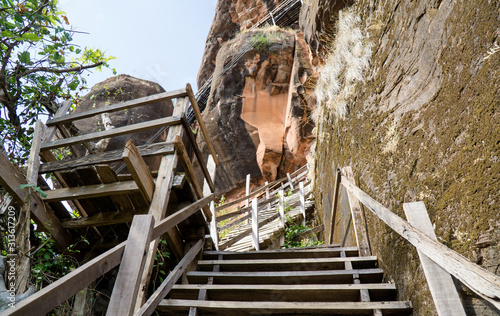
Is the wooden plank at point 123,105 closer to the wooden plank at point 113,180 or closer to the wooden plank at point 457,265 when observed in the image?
the wooden plank at point 113,180

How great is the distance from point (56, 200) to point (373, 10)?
15.9 feet

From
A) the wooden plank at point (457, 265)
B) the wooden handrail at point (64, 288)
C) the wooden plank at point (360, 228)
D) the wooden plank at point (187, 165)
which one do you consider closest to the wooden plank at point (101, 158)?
the wooden plank at point (187, 165)

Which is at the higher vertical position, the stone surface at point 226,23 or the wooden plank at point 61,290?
the stone surface at point 226,23

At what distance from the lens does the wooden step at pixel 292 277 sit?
280 cm

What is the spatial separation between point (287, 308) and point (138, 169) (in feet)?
5.76

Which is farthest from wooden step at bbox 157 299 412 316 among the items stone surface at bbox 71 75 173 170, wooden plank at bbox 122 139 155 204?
stone surface at bbox 71 75 173 170

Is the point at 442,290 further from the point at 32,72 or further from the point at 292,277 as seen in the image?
the point at 32,72

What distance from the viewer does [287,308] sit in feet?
7.64

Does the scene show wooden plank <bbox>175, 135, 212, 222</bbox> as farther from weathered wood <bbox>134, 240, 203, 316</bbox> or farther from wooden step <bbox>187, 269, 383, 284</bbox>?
wooden step <bbox>187, 269, 383, 284</bbox>

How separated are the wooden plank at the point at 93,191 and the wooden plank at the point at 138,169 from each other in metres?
0.12

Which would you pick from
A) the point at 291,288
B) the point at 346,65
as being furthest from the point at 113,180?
the point at 346,65

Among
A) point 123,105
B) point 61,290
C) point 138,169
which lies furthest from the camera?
point 123,105

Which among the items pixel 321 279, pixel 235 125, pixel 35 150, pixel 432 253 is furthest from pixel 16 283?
pixel 235 125

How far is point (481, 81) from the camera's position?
185cm
